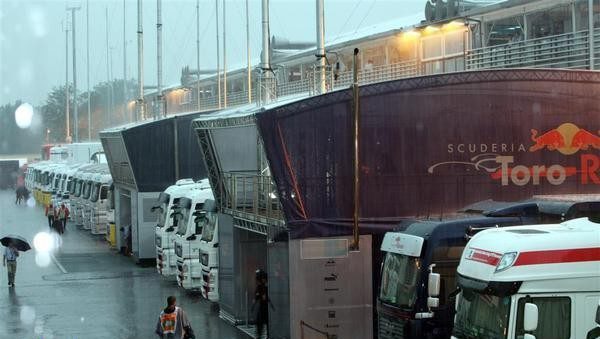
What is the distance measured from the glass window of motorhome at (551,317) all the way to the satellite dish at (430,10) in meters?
23.0

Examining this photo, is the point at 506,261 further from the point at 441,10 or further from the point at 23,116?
the point at 23,116

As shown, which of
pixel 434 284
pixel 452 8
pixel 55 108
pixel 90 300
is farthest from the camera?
pixel 55 108

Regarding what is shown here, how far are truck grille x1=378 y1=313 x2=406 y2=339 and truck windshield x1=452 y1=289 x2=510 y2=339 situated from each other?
2.07m

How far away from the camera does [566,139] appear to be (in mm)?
16547

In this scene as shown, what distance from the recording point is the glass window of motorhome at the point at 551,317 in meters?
10.0

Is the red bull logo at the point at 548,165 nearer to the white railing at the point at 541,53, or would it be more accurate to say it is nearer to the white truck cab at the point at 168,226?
the white railing at the point at 541,53

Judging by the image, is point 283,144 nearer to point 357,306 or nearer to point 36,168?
point 357,306

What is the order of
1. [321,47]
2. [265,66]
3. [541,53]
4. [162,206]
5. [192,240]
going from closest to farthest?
[321,47]
[192,240]
[265,66]
[541,53]
[162,206]

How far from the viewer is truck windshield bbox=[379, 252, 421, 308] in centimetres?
1330

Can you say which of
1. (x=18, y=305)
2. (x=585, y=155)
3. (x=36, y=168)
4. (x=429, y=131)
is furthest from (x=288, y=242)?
(x=36, y=168)

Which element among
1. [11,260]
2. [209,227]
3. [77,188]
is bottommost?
[11,260]

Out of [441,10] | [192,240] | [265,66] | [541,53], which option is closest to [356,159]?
[265,66]

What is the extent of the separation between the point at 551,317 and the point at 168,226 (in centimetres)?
1733

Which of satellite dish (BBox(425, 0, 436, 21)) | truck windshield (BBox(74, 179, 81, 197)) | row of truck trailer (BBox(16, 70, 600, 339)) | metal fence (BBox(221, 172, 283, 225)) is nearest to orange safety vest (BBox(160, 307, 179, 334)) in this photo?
row of truck trailer (BBox(16, 70, 600, 339))
